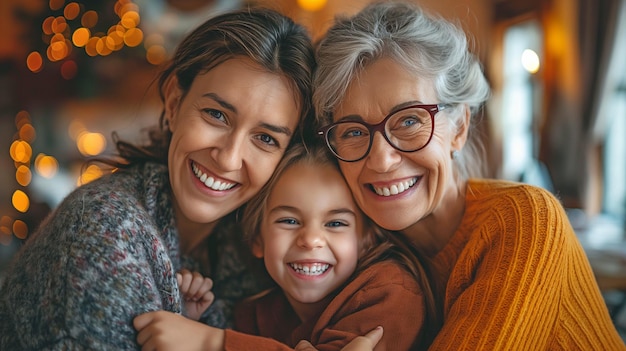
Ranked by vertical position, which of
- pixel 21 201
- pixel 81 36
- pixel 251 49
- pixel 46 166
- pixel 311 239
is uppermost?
pixel 81 36

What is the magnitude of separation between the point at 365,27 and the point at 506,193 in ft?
1.92

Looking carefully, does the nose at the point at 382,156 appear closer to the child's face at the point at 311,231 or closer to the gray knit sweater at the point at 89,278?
the child's face at the point at 311,231

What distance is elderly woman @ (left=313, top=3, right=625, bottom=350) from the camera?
1363mm

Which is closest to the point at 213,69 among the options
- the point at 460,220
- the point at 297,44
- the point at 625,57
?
the point at 297,44

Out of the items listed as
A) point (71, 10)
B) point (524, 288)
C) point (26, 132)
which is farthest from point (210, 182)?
point (26, 132)

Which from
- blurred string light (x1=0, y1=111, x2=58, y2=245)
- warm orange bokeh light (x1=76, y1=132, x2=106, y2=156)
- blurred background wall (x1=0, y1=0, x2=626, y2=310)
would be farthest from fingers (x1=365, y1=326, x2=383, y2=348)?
warm orange bokeh light (x1=76, y1=132, x2=106, y2=156)

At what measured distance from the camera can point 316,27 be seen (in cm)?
367

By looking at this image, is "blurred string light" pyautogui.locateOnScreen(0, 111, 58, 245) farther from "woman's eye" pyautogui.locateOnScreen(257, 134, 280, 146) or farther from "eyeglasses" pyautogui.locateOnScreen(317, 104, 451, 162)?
"eyeglasses" pyautogui.locateOnScreen(317, 104, 451, 162)

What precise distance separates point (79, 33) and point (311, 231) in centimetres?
362

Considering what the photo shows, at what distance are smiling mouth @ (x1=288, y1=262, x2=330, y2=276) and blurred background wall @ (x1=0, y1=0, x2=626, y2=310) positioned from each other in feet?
7.51

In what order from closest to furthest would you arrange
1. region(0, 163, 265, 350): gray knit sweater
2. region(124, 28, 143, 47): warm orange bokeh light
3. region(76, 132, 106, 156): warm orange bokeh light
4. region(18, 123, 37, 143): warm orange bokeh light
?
region(0, 163, 265, 350): gray knit sweater < region(18, 123, 37, 143): warm orange bokeh light < region(124, 28, 143, 47): warm orange bokeh light < region(76, 132, 106, 156): warm orange bokeh light

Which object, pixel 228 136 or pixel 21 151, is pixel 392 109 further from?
pixel 21 151

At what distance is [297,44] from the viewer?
167 cm

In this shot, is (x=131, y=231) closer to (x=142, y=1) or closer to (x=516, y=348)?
(x=516, y=348)
